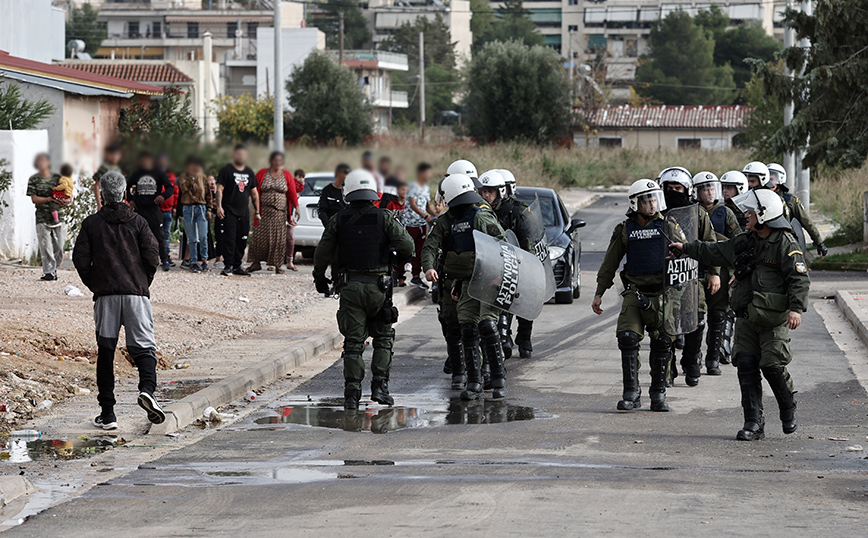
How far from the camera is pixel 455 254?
35.3 ft

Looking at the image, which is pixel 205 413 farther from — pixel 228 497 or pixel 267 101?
pixel 267 101

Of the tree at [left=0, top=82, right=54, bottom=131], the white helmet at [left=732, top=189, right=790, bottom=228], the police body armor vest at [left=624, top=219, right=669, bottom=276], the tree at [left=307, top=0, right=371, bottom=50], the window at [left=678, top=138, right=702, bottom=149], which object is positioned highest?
the tree at [left=307, top=0, right=371, bottom=50]

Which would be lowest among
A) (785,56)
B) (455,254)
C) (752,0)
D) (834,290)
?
(834,290)

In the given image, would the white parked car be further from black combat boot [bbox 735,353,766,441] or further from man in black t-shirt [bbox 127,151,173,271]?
black combat boot [bbox 735,353,766,441]

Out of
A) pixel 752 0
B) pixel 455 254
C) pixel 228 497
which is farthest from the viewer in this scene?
pixel 752 0

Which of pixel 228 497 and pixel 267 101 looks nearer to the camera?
pixel 228 497

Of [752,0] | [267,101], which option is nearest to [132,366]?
[267,101]

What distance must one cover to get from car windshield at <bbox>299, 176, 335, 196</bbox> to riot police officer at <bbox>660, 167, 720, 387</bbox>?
11.2m

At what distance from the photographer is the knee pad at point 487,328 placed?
10.6 m

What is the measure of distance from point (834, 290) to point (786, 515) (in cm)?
1388

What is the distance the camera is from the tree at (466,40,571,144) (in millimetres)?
62438

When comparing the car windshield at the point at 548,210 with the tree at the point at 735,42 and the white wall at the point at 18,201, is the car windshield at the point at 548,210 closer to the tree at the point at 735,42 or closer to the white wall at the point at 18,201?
the white wall at the point at 18,201

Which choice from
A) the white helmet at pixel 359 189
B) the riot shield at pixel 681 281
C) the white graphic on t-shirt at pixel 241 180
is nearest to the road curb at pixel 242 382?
the white helmet at pixel 359 189

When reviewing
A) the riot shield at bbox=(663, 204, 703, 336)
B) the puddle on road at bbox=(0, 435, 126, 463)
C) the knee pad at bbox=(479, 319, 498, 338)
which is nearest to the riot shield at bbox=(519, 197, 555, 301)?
the knee pad at bbox=(479, 319, 498, 338)
